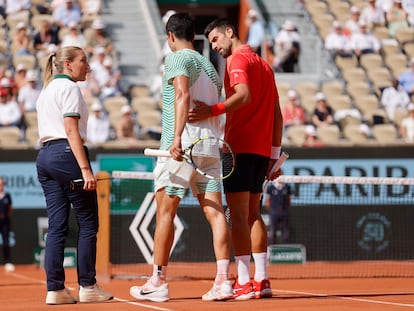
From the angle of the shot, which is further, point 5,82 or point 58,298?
point 5,82

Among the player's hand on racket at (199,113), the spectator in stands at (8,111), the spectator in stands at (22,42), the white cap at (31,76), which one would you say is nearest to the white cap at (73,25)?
the spectator in stands at (22,42)

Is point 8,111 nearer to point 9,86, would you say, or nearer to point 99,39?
point 9,86

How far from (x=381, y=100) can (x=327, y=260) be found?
5.41 m

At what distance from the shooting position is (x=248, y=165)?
9078mm

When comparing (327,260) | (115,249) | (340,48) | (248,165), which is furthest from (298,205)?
(248,165)

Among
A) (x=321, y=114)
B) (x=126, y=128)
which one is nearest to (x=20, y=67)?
(x=126, y=128)

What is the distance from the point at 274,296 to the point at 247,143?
151 centimetres

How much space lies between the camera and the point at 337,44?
2248 cm

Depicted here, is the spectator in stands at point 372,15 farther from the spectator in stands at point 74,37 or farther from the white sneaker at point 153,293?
the white sneaker at point 153,293

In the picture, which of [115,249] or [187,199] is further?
[187,199]

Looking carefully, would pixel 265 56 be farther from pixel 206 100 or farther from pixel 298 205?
pixel 206 100

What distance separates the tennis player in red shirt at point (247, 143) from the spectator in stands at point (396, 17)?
15218mm

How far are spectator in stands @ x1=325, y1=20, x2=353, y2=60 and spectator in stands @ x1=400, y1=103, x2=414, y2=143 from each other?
3297 millimetres

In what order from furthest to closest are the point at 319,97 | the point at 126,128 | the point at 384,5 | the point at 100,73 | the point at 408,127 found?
the point at 384,5 < the point at 100,73 < the point at 319,97 < the point at 408,127 < the point at 126,128
